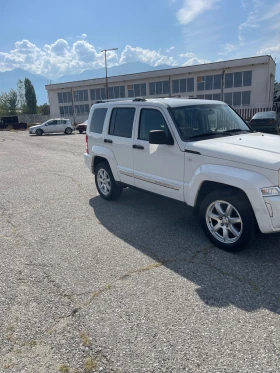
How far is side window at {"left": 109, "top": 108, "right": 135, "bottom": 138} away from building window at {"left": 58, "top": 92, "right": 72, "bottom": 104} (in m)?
59.0

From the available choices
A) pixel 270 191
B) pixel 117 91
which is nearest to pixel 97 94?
pixel 117 91

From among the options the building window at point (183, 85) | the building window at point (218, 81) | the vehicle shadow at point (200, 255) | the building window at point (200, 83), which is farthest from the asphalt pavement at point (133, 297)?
the building window at point (183, 85)

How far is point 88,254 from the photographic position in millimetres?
3980

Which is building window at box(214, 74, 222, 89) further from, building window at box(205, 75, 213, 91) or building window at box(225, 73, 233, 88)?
building window at box(225, 73, 233, 88)

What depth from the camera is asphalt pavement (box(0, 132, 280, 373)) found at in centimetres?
228

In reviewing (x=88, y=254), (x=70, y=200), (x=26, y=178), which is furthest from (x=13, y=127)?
(x=88, y=254)

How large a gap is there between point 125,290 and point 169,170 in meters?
2.04

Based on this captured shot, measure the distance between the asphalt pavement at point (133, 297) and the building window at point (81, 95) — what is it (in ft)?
185

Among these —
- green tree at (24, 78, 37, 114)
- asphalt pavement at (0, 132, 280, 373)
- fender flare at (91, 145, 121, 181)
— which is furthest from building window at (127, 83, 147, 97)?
asphalt pavement at (0, 132, 280, 373)

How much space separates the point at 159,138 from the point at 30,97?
90.0 meters

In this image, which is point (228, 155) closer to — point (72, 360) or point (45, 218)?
point (72, 360)

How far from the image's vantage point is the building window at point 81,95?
58.1 metres

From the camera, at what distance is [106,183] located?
20.6ft

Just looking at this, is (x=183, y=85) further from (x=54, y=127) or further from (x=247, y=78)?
(x=54, y=127)
